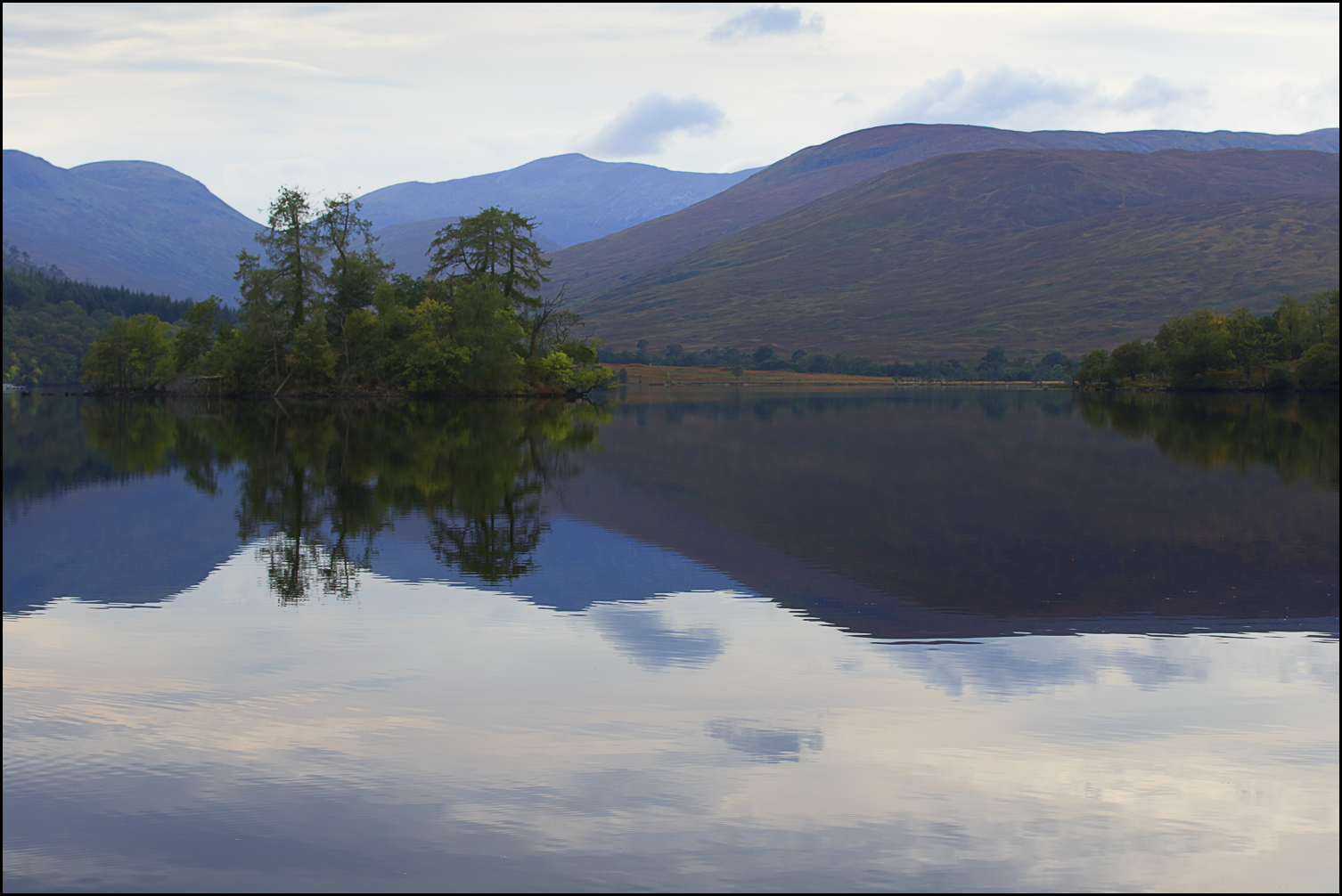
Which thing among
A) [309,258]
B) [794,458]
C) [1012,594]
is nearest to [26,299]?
[309,258]

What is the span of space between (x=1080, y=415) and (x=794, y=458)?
37.0 metres

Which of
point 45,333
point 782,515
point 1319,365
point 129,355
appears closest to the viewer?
point 782,515

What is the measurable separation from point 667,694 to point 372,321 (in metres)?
80.7

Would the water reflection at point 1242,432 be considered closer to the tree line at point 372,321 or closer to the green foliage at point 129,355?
the tree line at point 372,321

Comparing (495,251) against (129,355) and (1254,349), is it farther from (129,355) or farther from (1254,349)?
(1254,349)

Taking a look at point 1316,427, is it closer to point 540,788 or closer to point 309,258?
point 540,788

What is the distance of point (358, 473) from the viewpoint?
94.5 feet

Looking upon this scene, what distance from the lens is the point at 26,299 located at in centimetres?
19050

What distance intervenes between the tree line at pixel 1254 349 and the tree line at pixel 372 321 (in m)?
66.5

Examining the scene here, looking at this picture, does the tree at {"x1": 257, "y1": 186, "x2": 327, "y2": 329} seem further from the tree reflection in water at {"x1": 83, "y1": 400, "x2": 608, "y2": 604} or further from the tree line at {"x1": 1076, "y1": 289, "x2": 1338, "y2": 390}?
the tree line at {"x1": 1076, "y1": 289, "x2": 1338, "y2": 390}

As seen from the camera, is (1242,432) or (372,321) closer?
(1242,432)

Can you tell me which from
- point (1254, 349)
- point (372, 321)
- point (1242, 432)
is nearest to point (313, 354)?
point (372, 321)

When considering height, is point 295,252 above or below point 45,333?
below

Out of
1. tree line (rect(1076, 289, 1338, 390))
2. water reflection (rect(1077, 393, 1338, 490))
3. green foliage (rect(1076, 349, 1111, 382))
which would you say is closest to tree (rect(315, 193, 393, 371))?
water reflection (rect(1077, 393, 1338, 490))
